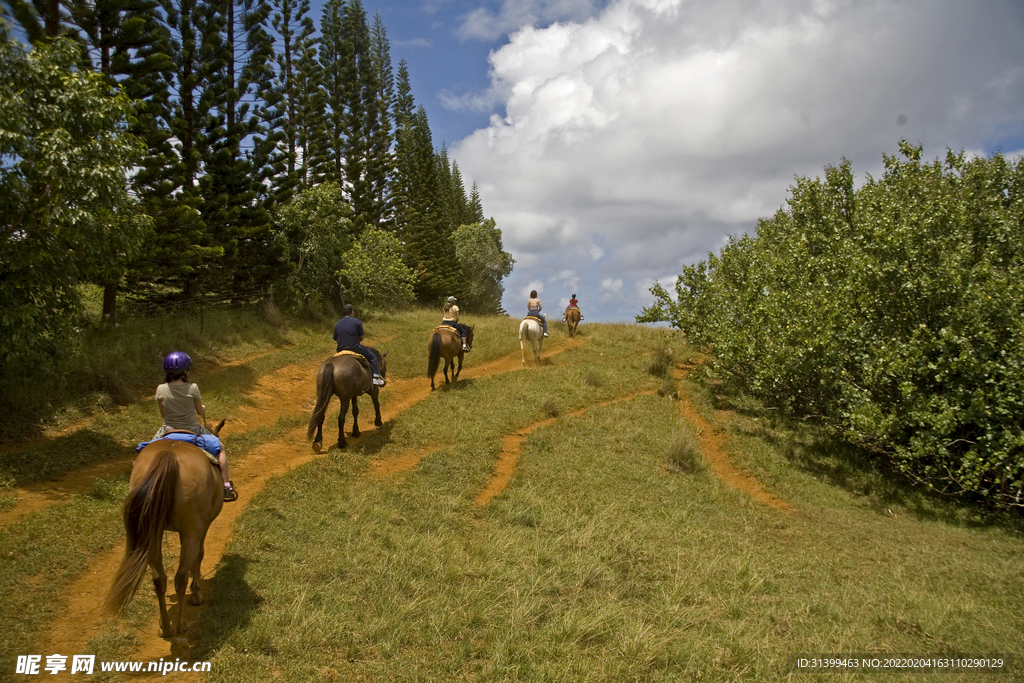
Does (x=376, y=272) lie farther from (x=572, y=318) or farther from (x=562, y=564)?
(x=562, y=564)

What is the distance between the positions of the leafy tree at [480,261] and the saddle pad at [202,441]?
4530cm

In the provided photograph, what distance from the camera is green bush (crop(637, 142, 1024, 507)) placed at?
10852 mm

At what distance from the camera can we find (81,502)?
7641 millimetres

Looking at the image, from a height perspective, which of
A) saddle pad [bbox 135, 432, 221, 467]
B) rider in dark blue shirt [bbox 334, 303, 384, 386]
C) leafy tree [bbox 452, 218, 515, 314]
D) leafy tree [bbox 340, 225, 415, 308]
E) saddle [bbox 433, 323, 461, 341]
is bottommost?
saddle pad [bbox 135, 432, 221, 467]

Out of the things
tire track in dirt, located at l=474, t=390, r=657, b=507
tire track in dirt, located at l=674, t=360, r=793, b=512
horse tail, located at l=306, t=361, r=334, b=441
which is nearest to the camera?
tire track in dirt, located at l=474, t=390, r=657, b=507

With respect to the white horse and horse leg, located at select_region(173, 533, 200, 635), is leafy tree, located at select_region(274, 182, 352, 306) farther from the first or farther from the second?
horse leg, located at select_region(173, 533, 200, 635)

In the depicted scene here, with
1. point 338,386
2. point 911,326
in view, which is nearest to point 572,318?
point 911,326

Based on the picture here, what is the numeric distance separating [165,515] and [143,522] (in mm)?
171

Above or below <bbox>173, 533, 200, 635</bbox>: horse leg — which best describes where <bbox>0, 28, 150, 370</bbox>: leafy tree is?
above

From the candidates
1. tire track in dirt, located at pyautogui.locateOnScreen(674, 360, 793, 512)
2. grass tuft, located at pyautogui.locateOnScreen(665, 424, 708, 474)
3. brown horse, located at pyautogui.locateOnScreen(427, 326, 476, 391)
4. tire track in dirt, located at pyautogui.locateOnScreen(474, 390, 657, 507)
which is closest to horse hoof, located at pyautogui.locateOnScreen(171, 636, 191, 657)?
tire track in dirt, located at pyautogui.locateOnScreen(474, 390, 657, 507)

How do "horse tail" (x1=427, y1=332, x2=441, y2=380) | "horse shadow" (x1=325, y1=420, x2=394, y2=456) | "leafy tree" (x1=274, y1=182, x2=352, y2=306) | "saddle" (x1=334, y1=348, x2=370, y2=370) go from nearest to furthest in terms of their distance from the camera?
1. "horse shadow" (x1=325, y1=420, x2=394, y2=456)
2. "saddle" (x1=334, y1=348, x2=370, y2=370)
3. "horse tail" (x1=427, y1=332, x2=441, y2=380)
4. "leafy tree" (x1=274, y1=182, x2=352, y2=306)

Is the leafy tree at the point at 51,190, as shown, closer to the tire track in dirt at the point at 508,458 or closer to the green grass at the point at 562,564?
the green grass at the point at 562,564

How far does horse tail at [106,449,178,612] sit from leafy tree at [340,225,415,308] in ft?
67.9

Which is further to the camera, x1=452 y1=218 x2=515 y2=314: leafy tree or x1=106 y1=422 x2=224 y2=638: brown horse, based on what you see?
x1=452 y1=218 x2=515 y2=314: leafy tree
